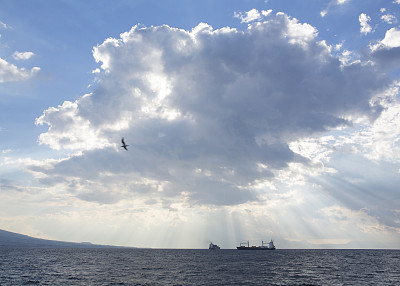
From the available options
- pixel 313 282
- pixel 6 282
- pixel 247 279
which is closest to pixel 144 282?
pixel 247 279

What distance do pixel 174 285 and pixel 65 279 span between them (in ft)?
112

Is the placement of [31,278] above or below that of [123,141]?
below

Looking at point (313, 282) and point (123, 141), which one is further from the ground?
point (123, 141)

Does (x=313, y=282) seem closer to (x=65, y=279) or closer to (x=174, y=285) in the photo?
(x=174, y=285)

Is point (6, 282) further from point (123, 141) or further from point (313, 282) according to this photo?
point (313, 282)

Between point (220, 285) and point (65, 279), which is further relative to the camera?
point (65, 279)

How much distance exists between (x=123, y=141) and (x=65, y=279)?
146ft

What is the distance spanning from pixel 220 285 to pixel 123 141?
155 feet

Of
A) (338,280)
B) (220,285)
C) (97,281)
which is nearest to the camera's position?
(220,285)

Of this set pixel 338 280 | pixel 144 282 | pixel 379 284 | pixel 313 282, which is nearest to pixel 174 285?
pixel 144 282

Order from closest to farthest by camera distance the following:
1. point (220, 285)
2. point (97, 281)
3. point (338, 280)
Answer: point (220, 285) → point (97, 281) → point (338, 280)

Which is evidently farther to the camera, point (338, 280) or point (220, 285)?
point (338, 280)

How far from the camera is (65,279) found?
3445 inches

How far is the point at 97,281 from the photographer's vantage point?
83938 mm
